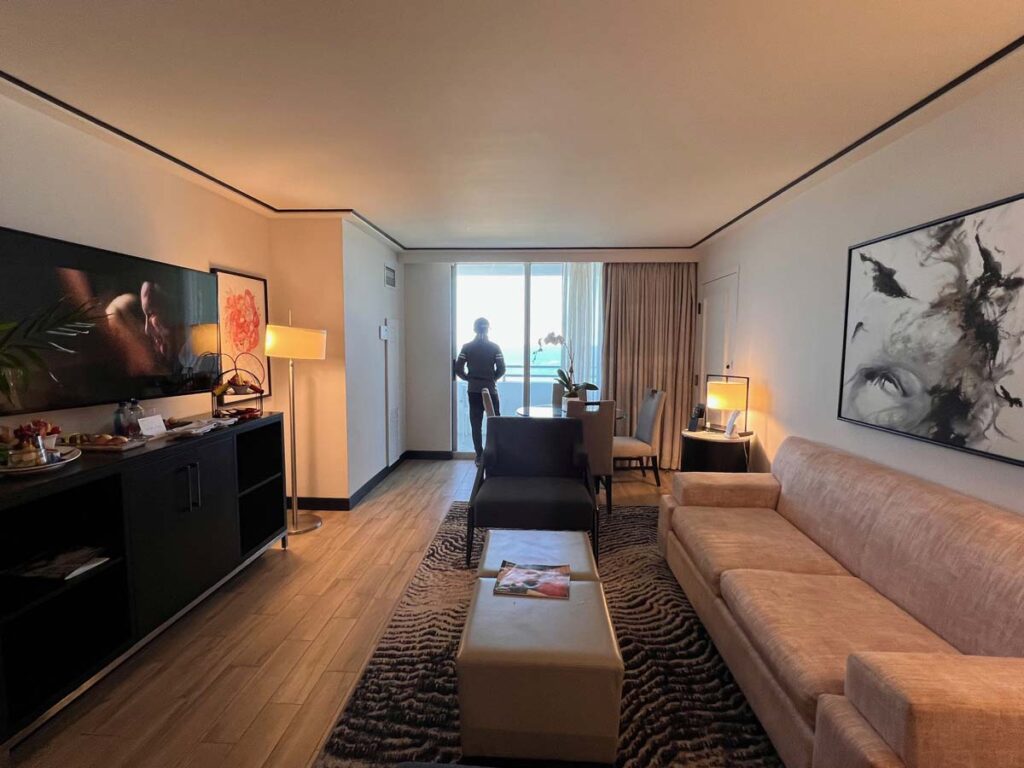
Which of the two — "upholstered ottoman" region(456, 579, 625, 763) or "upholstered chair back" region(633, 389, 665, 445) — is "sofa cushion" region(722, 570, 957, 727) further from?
"upholstered chair back" region(633, 389, 665, 445)

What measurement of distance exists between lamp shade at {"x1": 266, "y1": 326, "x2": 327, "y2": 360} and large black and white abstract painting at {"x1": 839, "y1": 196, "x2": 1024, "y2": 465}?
126 inches

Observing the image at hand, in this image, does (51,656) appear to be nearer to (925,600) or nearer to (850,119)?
A: (925,600)

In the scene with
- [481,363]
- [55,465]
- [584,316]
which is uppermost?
[584,316]

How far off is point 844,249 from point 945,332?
897mm

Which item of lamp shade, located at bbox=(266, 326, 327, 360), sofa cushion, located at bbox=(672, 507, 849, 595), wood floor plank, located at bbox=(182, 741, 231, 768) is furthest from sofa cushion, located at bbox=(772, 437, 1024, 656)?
lamp shade, located at bbox=(266, 326, 327, 360)

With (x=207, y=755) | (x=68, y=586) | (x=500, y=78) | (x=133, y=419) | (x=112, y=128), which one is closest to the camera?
(x=207, y=755)

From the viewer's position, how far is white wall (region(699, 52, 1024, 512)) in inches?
71.1

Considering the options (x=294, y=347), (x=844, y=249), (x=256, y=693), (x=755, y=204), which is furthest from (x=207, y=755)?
(x=755, y=204)

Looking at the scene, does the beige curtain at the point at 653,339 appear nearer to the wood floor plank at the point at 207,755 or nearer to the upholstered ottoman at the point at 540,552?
the upholstered ottoman at the point at 540,552

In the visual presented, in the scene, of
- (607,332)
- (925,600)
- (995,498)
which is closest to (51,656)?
(925,600)

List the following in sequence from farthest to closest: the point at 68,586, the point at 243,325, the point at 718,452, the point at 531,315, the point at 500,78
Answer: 1. the point at 531,315
2. the point at 718,452
3. the point at 243,325
4. the point at 500,78
5. the point at 68,586

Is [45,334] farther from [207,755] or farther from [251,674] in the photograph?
[207,755]

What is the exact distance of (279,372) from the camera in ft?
12.9

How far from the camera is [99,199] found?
2.38 metres
